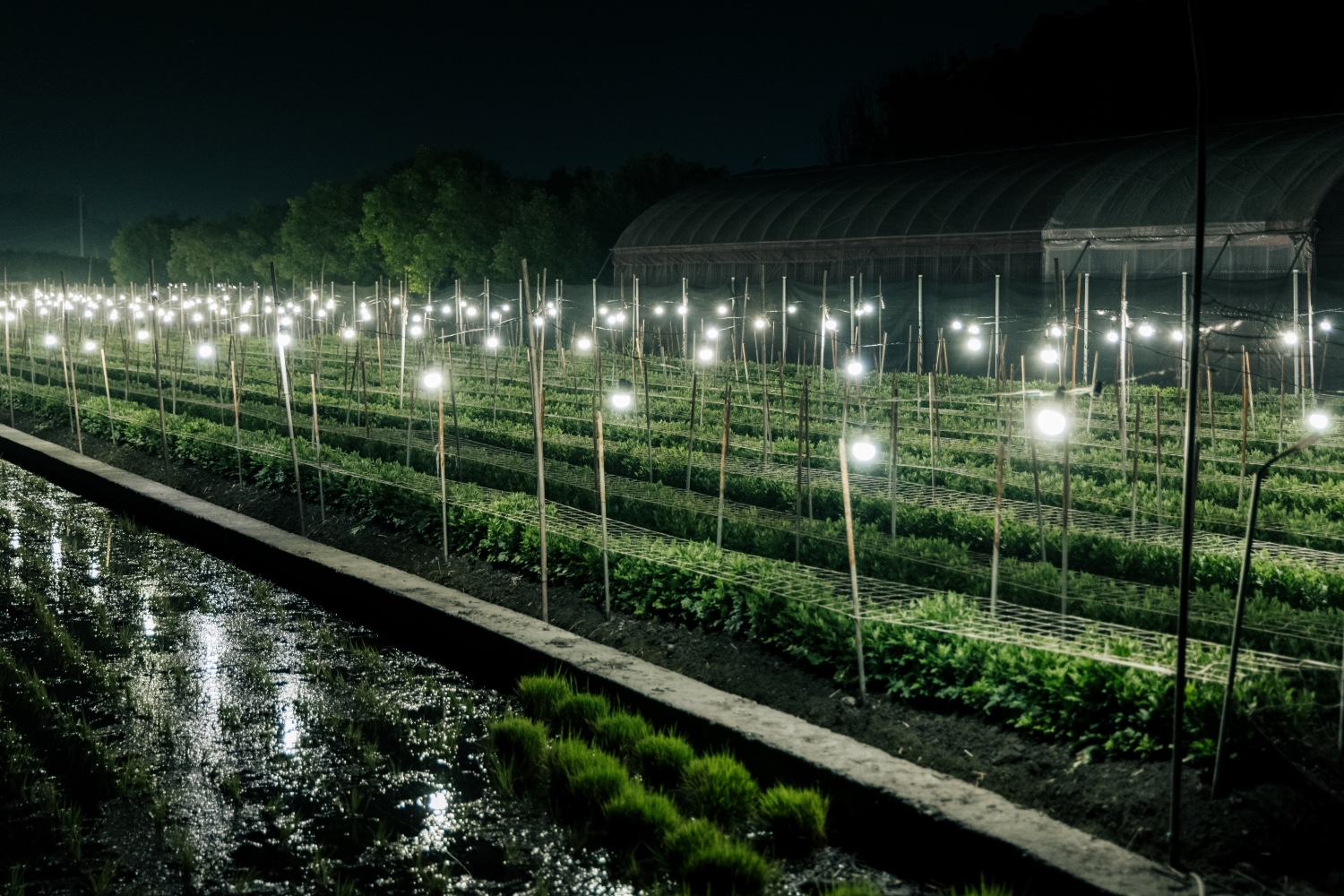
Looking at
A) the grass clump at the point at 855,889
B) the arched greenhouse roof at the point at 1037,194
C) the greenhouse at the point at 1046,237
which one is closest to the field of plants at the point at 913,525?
the grass clump at the point at 855,889

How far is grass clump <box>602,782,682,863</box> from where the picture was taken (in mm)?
4523

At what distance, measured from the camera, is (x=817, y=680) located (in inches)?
233

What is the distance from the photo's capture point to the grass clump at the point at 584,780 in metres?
4.84

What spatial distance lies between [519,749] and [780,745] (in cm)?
117

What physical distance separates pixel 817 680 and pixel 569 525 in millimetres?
3072

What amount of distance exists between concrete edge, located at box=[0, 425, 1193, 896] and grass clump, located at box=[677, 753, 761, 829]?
0.21 m

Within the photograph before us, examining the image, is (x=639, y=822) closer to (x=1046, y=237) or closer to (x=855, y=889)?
(x=855, y=889)

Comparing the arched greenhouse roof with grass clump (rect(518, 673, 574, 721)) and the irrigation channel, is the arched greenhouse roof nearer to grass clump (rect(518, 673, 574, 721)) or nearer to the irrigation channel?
grass clump (rect(518, 673, 574, 721))

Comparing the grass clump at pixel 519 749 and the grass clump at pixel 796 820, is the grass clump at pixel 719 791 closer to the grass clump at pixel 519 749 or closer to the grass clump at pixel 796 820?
the grass clump at pixel 796 820

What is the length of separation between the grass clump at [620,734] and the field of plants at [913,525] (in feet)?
3.32

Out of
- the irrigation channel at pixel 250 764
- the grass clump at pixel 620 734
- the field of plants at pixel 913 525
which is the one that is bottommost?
the irrigation channel at pixel 250 764

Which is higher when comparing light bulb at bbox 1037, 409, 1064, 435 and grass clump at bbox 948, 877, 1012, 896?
light bulb at bbox 1037, 409, 1064, 435

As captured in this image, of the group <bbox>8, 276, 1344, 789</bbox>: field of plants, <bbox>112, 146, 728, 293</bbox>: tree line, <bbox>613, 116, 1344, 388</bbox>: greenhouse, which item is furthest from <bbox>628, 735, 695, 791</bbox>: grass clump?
<bbox>112, 146, 728, 293</bbox>: tree line

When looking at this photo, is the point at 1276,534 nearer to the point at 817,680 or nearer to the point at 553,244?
the point at 817,680
